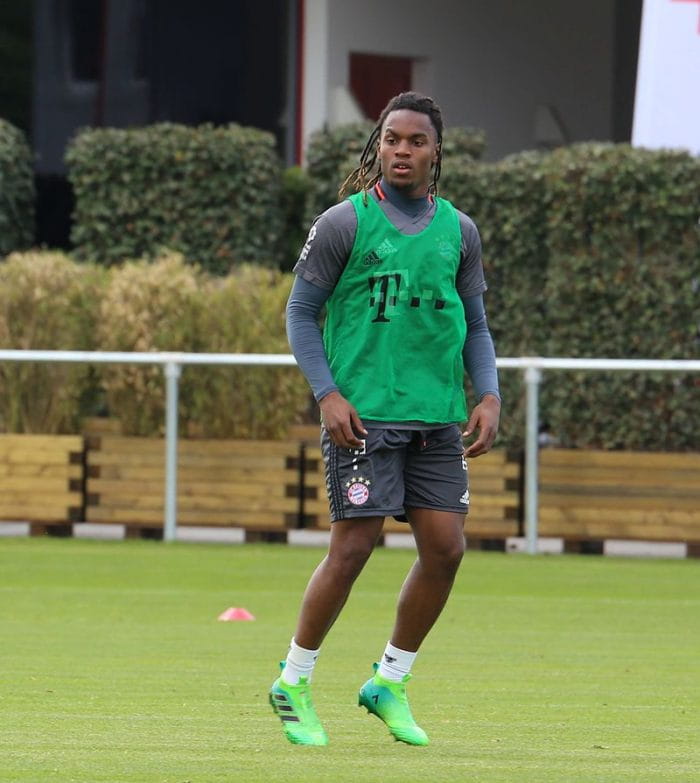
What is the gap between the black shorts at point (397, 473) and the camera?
233 inches

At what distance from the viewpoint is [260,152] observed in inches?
781

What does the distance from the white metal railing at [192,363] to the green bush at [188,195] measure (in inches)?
192

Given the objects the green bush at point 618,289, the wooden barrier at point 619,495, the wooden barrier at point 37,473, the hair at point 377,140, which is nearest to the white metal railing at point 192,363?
the wooden barrier at point 619,495

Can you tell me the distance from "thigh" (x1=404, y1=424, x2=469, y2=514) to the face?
0.74 metres

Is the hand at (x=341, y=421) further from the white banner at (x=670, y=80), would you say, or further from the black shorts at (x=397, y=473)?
the white banner at (x=670, y=80)

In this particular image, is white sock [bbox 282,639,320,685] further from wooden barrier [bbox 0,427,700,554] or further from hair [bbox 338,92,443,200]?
wooden barrier [bbox 0,427,700,554]

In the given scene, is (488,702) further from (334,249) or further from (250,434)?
(250,434)

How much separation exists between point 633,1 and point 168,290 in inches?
422

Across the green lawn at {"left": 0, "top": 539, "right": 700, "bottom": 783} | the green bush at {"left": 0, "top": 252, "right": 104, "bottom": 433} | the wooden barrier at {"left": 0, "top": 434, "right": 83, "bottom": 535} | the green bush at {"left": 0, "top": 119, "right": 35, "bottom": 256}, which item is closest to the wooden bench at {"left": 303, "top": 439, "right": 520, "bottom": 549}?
the green lawn at {"left": 0, "top": 539, "right": 700, "bottom": 783}

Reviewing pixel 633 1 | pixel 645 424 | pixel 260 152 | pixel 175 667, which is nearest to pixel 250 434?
pixel 645 424

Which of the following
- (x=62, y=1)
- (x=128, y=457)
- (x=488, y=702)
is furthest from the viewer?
(x=62, y=1)

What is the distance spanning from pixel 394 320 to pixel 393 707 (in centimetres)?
118

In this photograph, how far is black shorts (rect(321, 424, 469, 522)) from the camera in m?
5.93

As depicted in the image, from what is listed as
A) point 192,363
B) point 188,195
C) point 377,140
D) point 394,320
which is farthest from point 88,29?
point 394,320
